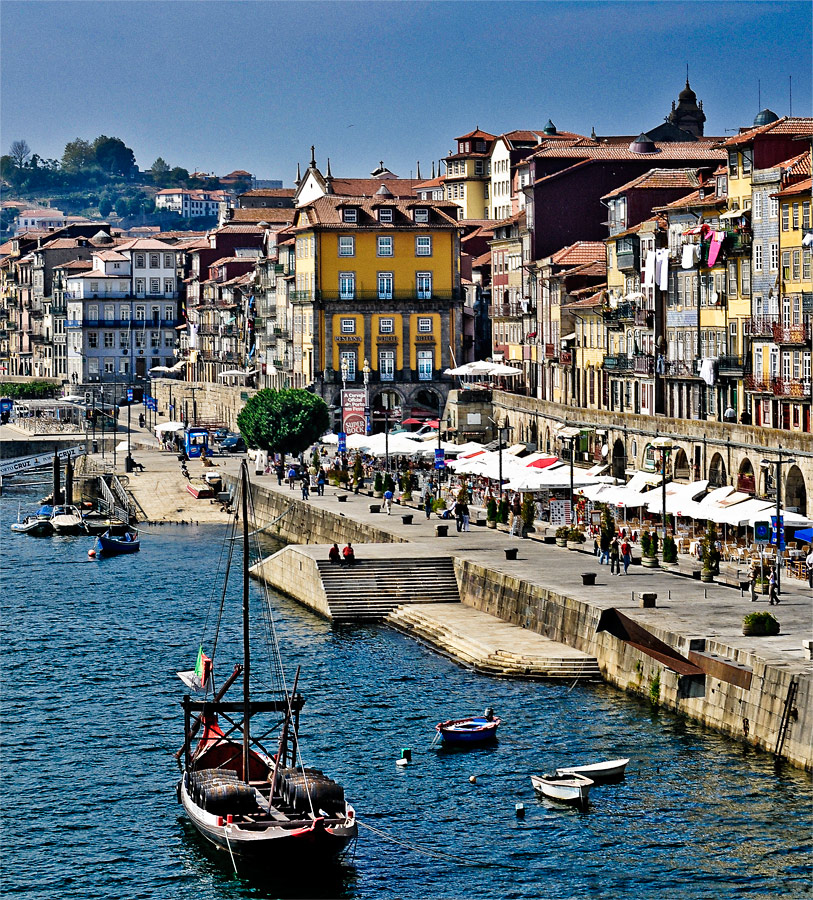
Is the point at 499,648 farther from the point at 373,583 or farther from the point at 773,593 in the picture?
the point at 373,583

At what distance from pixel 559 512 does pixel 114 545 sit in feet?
85.8

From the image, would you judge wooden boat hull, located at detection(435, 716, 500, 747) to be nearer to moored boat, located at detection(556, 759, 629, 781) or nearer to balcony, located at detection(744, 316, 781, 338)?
moored boat, located at detection(556, 759, 629, 781)

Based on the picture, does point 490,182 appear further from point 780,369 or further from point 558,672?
point 558,672

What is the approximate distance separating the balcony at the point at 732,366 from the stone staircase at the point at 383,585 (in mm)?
21824

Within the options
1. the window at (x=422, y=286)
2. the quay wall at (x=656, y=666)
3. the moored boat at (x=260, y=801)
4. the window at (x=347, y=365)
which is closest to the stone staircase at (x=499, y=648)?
the quay wall at (x=656, y=666)

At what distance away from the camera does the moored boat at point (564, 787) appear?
47.3 meters

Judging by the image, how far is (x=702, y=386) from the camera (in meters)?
97.1

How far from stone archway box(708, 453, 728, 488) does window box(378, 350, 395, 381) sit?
198 ft

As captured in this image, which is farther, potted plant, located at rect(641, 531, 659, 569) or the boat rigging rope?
potted plant, located at rect(641, 531, 659, 569)

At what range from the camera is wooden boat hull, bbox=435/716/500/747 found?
5281 cm

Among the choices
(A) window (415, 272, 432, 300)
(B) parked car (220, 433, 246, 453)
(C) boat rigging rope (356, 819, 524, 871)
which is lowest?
(C) boat rigging rope (356, 819, 524, 871)

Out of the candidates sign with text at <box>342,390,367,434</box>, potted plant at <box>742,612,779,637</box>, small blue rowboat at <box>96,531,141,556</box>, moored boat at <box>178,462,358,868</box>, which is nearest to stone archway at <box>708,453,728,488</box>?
potted plant at <box>742,612,779,637</box>

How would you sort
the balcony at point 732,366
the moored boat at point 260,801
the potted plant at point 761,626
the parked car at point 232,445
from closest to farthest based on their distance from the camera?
the moored boat at point 260,801 → the potted plant at point 761,626 → the balcony at point 732,366 → the parked car at point 232,445

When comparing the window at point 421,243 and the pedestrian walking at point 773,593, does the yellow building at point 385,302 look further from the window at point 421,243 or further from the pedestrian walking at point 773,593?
the pedestrian walking at point 773,593
